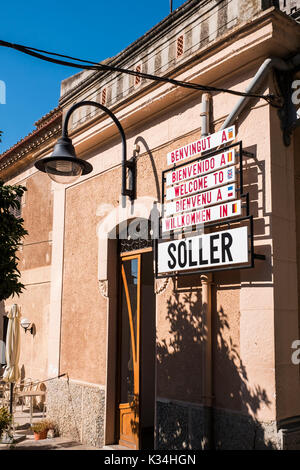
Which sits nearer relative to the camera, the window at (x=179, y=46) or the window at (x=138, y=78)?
the window at (x=179, y=46)

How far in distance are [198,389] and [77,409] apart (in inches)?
127

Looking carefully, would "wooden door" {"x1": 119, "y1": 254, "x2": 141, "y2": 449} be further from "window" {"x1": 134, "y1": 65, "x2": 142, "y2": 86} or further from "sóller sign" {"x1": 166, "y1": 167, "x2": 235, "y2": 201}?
"window" {"x1": 134, "y1": 65, "x2": 142, "y2": 86}

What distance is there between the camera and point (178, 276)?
21.1ft

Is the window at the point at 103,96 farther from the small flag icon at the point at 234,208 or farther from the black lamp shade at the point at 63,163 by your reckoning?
the small flag icon at the point at 234,208

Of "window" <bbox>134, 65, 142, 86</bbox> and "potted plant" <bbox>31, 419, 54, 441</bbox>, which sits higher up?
"window" <bbox>134, 65, 142, 86</bbox>

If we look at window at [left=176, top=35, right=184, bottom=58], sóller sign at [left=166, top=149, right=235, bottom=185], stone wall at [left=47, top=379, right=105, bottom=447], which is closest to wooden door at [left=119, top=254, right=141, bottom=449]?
stone wall at [left=47, top=379, right=105, bottom=447]

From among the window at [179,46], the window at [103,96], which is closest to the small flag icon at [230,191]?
the window at [179,46]

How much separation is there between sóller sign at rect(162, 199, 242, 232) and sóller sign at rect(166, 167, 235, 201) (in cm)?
27

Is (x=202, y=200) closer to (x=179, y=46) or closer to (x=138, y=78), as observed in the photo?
(x=179, y=46)

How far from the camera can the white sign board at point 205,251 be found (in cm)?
550

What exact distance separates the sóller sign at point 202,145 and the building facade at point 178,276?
0.18 meters

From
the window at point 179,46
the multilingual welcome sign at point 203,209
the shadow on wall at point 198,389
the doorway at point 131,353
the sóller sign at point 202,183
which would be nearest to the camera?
the shadow on wall at point 198,389

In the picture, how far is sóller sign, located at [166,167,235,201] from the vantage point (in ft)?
19.0

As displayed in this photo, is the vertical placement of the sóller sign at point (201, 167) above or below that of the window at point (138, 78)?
below
